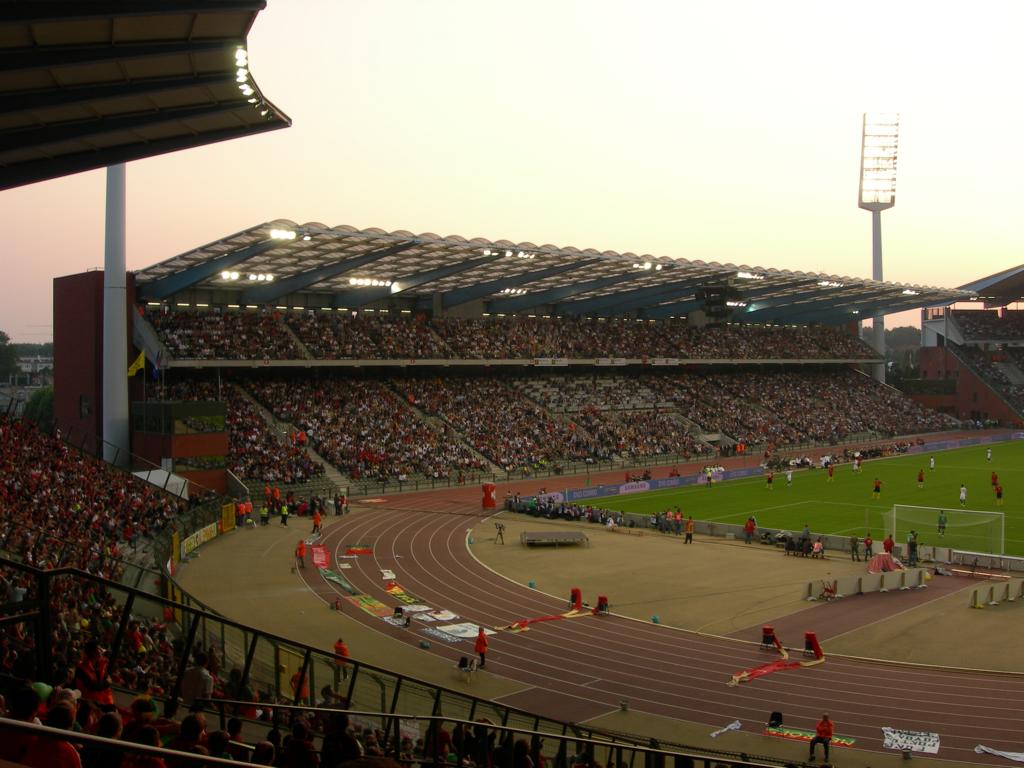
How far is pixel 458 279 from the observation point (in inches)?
2261

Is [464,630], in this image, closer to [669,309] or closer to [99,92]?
[99,92]

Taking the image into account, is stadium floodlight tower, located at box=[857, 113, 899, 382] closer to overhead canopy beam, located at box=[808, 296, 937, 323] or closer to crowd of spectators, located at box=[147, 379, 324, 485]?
overhead canopy beam, located at box=[808, 296, 937, 323]

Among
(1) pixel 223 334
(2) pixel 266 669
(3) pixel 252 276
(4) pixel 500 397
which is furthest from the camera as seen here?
(4) pixel 500 397

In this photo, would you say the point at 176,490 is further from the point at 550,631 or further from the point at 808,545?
the point at 808,545

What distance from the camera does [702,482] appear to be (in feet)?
171

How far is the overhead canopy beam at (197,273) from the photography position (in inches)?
1652

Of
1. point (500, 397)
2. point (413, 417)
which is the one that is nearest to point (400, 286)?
point (413, 417)

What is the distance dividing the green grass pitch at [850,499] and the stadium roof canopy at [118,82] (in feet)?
88.8

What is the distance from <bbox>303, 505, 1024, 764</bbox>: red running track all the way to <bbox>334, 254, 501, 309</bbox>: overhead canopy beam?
2678 centimetres

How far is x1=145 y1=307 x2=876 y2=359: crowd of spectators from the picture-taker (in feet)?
159

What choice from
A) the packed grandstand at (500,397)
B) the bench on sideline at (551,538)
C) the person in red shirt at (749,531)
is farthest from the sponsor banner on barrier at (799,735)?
the packed grandstand at (500,397)

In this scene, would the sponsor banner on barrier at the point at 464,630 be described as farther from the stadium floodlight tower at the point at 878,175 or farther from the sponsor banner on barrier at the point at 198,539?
the stadium floodlight tower at the point at 878,175

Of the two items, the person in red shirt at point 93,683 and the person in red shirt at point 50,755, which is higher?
the person in red shirt at point 50,755

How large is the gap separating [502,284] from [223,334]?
1720cm
